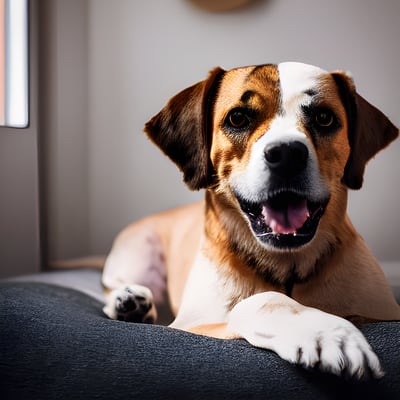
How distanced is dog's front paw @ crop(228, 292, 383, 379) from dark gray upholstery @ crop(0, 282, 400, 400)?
1.0 inches

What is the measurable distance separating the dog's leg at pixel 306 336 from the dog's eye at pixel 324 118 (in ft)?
1.08

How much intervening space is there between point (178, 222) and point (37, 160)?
1.47 ft

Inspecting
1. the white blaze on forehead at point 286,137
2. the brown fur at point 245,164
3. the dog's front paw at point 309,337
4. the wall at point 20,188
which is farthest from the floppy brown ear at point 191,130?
the wall at point 20,188

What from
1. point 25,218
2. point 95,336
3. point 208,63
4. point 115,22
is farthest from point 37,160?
point 95,336

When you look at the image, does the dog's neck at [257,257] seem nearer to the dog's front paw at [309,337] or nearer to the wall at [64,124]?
the dog's front paw at [309,337]

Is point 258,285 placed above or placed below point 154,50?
below

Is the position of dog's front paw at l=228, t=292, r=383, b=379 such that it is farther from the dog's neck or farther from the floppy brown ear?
the floppy brown ear

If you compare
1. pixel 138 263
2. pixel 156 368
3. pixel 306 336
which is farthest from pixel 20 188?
pixel 306 336

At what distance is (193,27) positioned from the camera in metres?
1.41

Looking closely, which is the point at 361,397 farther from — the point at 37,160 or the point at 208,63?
the point at 37,160

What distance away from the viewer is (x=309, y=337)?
2.74 feet

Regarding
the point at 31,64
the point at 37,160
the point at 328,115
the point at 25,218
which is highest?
the point at 31,64

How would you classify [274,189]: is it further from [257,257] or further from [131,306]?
[131,306]

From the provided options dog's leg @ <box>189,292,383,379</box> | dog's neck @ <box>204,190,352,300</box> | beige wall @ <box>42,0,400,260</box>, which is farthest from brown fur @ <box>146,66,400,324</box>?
beige wall @ <box>42,0,400,260</box>
